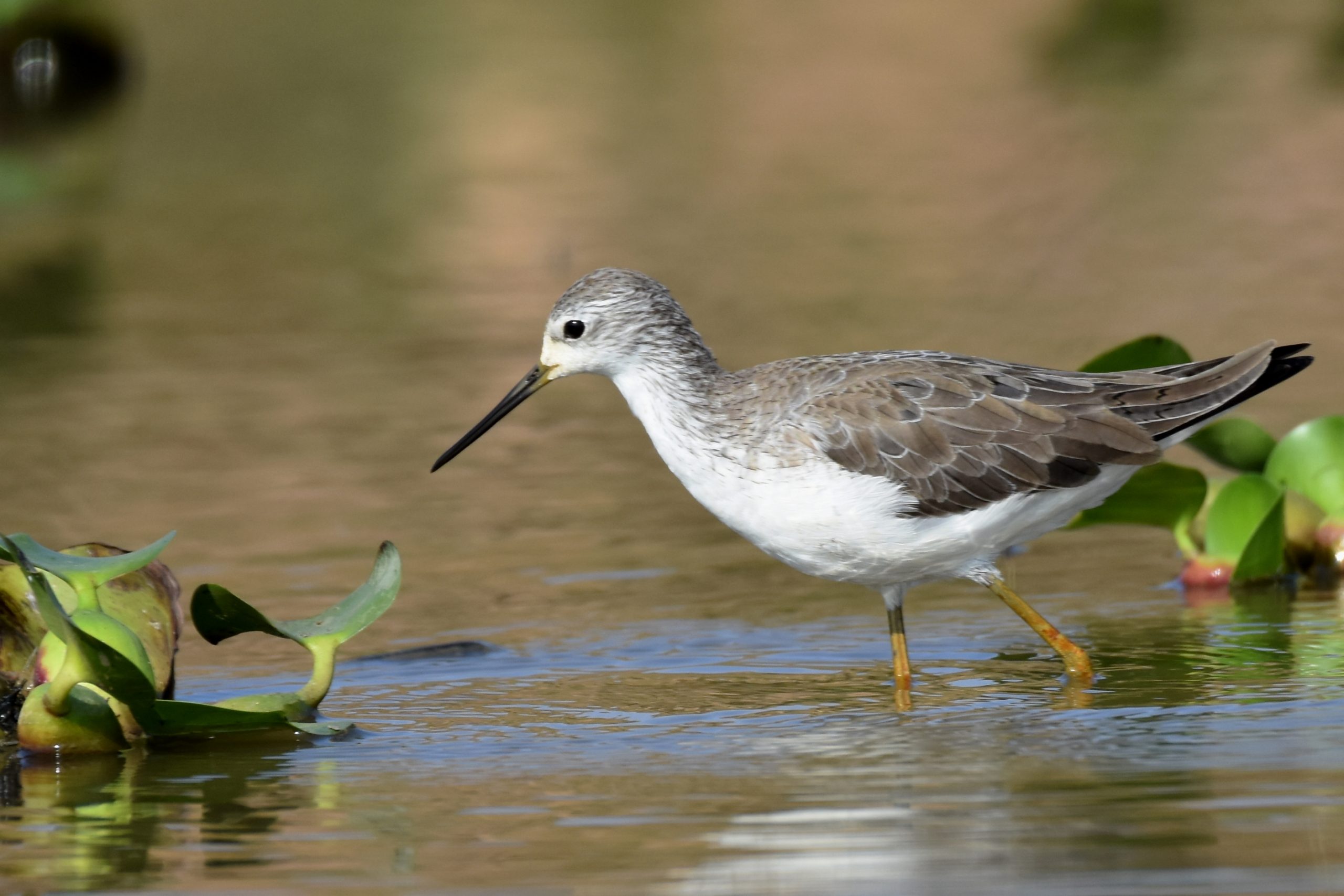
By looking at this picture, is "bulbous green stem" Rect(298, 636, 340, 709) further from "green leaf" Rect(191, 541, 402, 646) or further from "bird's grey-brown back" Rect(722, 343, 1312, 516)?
"bird's grey-brown back" Rect(722, 343, 1312, 516)

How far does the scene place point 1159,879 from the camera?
6250 millimetres

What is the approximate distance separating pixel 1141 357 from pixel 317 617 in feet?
15.2

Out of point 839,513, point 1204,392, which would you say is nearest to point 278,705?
point 839,513

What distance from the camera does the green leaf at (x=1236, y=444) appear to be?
11.1 metres

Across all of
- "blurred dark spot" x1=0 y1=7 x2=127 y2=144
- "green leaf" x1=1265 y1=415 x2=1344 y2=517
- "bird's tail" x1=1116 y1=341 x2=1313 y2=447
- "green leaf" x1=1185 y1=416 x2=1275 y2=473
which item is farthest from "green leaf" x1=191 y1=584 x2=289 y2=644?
"blurred dark spot" x1=0 y1=7 x2=127 y2=144

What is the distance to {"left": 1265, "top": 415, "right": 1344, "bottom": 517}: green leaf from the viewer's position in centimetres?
1095

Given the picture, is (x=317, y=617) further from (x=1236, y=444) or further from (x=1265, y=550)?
(x=1236, y=444)

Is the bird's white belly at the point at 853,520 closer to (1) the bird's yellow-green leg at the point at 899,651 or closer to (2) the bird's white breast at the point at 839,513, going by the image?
(2) the bird's white breast at the point at 839,513

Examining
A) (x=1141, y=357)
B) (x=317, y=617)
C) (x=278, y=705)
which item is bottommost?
(x=278, y=705)

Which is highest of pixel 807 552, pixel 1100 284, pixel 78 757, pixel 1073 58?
pixel 1073 58

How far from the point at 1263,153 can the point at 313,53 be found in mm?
18856

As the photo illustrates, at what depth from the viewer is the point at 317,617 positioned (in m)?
8.80

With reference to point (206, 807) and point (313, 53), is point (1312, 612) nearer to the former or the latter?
point (206, 807)

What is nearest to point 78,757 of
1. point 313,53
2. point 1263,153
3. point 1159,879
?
point 1159,879
